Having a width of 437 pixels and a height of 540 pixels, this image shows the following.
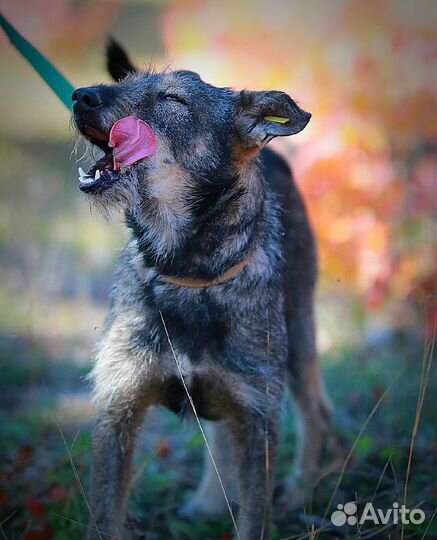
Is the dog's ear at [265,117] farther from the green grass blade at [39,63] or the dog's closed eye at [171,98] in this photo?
the green grass blade at [39,63]

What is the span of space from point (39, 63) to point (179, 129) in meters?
0.99

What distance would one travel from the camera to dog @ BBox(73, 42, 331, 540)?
3.75 meters

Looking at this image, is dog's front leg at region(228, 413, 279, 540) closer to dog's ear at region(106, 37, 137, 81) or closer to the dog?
the dog

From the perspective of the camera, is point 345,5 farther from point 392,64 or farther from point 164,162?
point 164,162

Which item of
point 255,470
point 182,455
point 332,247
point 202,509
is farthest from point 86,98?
point 332,247

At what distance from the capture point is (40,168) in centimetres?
1000

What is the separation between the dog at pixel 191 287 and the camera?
12.3 feet

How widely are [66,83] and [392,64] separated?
10.9 ft

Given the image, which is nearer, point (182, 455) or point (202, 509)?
point (202, 509)

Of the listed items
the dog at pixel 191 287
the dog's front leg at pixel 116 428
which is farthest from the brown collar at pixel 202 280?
the dog's front leg at pixel 116 428

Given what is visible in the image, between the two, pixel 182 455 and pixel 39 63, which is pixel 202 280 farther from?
pixel 182 455

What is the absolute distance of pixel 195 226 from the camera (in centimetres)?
383

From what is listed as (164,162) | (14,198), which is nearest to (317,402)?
(164,162)

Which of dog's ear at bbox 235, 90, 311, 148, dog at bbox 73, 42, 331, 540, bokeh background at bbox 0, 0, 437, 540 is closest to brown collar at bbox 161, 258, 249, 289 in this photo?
dog at bbox 73, 42, 331, 540
